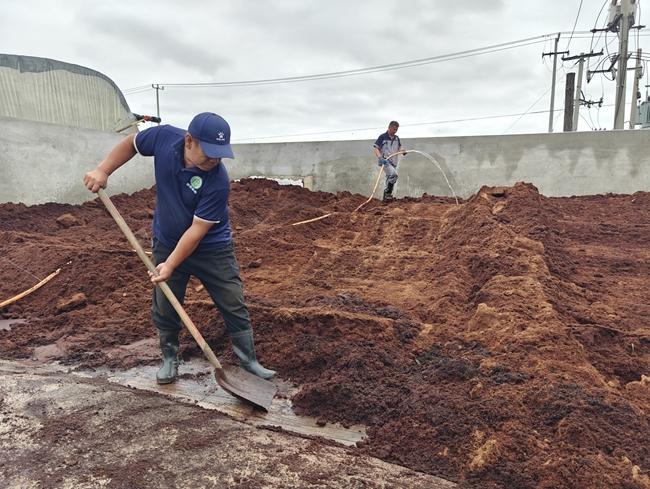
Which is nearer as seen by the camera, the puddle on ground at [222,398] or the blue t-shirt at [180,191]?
the puddle on ground at [222,398]

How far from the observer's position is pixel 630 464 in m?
1.92

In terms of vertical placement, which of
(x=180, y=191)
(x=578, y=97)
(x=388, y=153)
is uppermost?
(x=578, y=97)

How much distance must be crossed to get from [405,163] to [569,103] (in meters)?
11.9

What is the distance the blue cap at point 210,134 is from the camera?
2.44m

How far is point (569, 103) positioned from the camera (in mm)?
18234

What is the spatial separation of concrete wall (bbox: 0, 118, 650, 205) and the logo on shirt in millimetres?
7565

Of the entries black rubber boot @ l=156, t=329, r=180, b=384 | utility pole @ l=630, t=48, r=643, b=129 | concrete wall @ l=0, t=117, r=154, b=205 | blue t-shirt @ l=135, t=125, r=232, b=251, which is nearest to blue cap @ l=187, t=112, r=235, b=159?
blue t-shirt @ l=135, t=125, r=232, b=251

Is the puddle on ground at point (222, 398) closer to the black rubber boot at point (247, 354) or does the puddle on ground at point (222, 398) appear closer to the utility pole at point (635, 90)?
the black rubber boot at point (247, 354)

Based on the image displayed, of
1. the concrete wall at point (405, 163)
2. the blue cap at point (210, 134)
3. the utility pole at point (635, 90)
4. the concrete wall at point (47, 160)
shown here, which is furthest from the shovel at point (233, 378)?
the utility pole at point (635, 90)

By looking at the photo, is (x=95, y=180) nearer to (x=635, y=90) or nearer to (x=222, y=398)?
(x=222, y=398)

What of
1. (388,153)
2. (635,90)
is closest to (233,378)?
(388,153)

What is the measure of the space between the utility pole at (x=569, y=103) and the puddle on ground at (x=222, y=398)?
62.7 feet

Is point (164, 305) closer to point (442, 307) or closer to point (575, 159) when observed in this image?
point (442, 307)

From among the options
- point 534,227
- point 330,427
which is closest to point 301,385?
point 330,427
